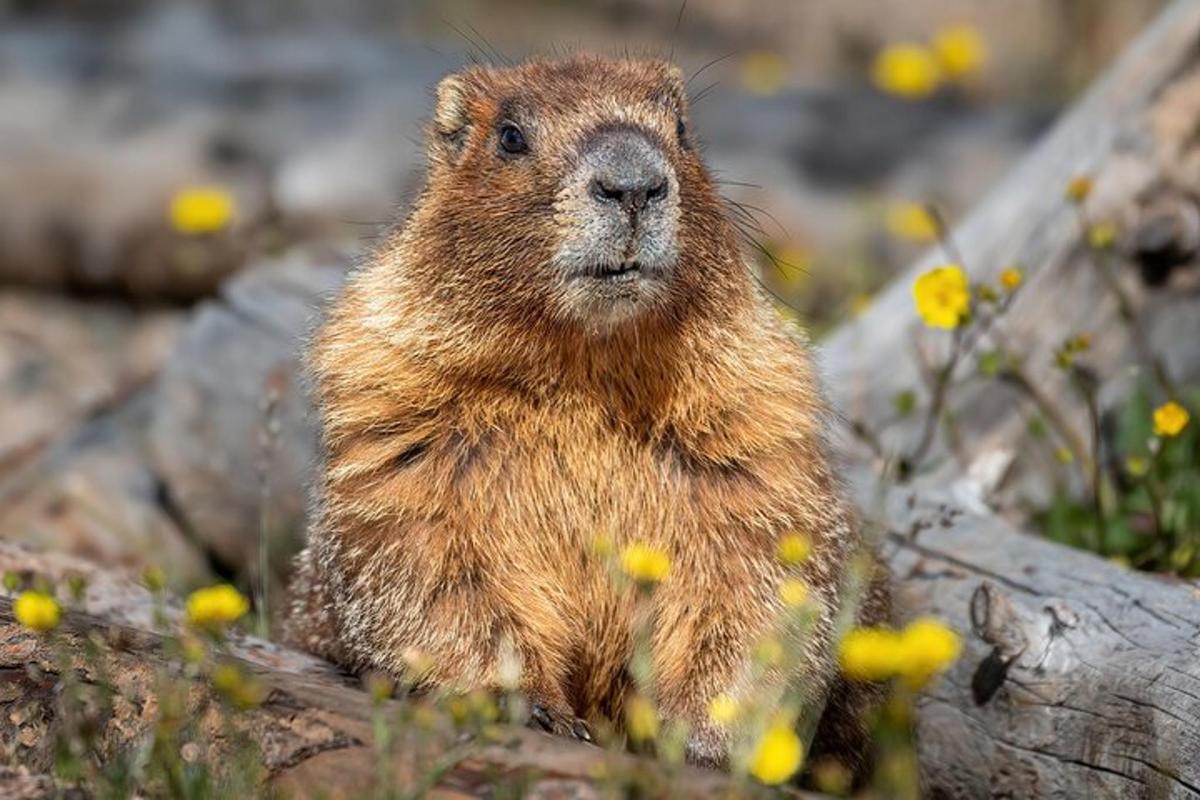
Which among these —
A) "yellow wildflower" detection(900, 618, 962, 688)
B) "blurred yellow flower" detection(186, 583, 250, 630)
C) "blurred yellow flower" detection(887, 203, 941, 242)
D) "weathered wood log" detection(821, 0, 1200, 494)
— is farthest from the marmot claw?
"blurred yellow flower" detection(887, 203, 941, 242)

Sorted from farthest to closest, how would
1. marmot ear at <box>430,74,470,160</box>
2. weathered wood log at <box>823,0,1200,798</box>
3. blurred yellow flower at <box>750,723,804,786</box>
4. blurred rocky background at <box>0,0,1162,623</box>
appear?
blurred rocky background at <box>0,0,1162,623</box>
marmot ear at <box>430,74,470,160</box>
weathered wood log at <box>823,0,1200,798</box>
blurred yellow flower at <box>750,723,804,786</box>

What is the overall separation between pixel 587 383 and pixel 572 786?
1573 millimetres

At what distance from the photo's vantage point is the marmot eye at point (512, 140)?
510 centimetres

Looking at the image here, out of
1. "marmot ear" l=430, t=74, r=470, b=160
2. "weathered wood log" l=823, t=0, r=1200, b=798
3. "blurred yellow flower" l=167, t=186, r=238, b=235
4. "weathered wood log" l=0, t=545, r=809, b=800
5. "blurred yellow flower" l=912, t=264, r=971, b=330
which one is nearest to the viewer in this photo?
"weathered wood log" l=0, t=545, r=809, b=800

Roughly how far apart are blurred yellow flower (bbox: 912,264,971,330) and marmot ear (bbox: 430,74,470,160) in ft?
5.39

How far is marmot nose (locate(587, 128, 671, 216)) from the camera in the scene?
468cm

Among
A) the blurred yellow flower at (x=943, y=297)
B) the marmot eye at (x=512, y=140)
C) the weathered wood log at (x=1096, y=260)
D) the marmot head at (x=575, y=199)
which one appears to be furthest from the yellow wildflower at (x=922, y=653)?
the weathered wood log at (x=1096, y=260)

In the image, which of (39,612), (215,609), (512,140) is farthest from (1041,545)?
(39,612)

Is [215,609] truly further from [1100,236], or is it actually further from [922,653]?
[1100,236]

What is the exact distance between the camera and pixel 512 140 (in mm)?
5137

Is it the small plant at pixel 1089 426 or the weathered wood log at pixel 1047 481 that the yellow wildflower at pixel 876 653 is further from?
the small plant at pixel 1089 426

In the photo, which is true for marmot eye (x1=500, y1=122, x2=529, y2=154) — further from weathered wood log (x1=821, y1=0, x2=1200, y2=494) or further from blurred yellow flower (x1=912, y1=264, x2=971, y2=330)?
weathered wood log (x1=821, y1=0, x2=1200, y2=494)

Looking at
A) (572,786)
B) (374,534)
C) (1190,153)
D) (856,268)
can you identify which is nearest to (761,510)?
(374,534)

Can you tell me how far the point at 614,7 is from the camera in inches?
594
